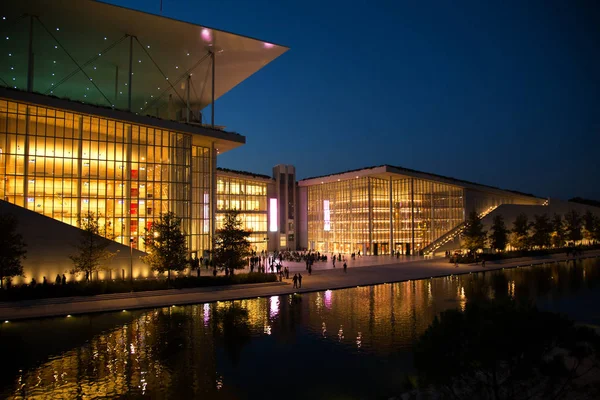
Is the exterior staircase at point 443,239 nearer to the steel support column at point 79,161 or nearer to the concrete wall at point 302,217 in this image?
the concrete wall at point 302,217

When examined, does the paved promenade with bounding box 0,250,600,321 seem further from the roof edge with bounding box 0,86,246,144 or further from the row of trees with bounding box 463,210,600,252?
the roof edge with bounding box 0,86,246,144

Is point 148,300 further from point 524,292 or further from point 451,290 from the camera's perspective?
point 524,292

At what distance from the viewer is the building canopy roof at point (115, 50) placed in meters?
36.0

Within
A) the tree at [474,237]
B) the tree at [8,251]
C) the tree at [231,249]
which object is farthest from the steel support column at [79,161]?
the tree at [474,237]

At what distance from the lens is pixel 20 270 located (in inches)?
1017

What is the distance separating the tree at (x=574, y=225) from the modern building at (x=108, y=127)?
57.3 meters

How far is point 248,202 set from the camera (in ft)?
237

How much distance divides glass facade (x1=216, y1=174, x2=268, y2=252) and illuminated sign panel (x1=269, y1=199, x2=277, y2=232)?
49.8 inches

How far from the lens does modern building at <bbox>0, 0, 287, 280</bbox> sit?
33.8 m

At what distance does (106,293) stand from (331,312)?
48.5 feet

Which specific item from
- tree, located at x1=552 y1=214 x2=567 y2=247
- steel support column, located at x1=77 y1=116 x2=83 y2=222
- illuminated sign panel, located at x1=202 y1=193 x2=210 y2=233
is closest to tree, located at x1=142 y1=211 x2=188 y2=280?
steel support column, located at x1=77 y1=116 x2=83 y2=222

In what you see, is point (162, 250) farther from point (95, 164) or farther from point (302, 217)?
point (302, 217)

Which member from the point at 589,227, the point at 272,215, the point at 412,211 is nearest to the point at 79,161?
the point at 272,215

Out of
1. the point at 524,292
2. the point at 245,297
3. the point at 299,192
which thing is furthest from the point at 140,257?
the point at 299,192
